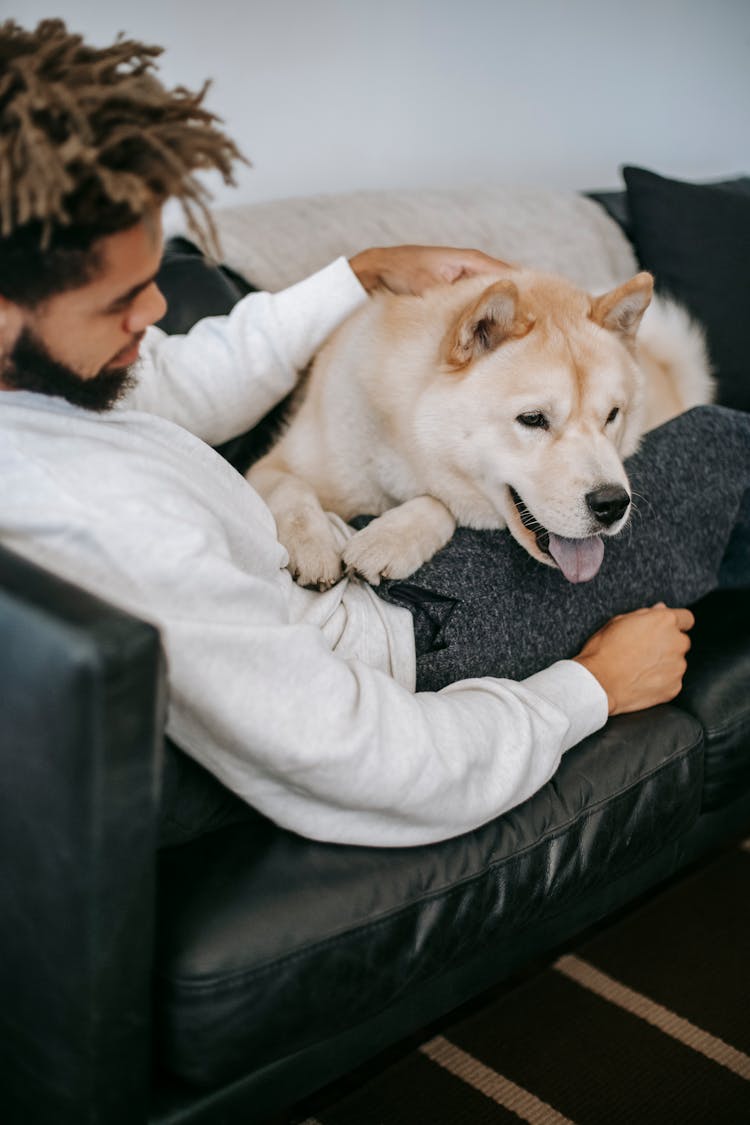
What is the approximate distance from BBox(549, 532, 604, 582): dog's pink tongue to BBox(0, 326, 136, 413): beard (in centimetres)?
63

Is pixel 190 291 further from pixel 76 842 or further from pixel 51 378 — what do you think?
pixel 76 842

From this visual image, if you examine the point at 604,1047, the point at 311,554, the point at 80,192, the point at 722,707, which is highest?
the point at 80,192

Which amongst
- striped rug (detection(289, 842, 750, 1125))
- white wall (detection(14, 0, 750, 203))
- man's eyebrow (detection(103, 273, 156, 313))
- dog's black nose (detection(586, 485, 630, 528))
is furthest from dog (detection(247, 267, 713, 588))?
white wall (detection(14, 0, 750, 203))

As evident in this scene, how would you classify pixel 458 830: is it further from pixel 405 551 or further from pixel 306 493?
pixel 306 493

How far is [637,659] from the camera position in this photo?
1304 millimetres

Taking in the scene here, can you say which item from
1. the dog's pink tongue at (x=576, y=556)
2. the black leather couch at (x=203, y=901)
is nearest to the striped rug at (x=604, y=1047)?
the black leather couch at (x=203, y=901)

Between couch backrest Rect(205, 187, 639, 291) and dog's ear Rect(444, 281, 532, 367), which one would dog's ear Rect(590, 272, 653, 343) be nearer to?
dog's ear Rect(444, 281, 532, 367)

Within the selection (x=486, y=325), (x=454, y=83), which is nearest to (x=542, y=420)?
(x=486, y=325)

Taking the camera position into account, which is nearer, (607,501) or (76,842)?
(76,842)

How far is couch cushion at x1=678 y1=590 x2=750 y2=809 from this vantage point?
1.36 m

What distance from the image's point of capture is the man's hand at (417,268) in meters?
1.62

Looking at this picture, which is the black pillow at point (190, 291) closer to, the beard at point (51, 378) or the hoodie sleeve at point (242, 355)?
the hoodie sleeve at point (242, 355)

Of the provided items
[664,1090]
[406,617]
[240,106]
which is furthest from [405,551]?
[240,106]

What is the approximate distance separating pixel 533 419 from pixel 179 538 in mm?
673
